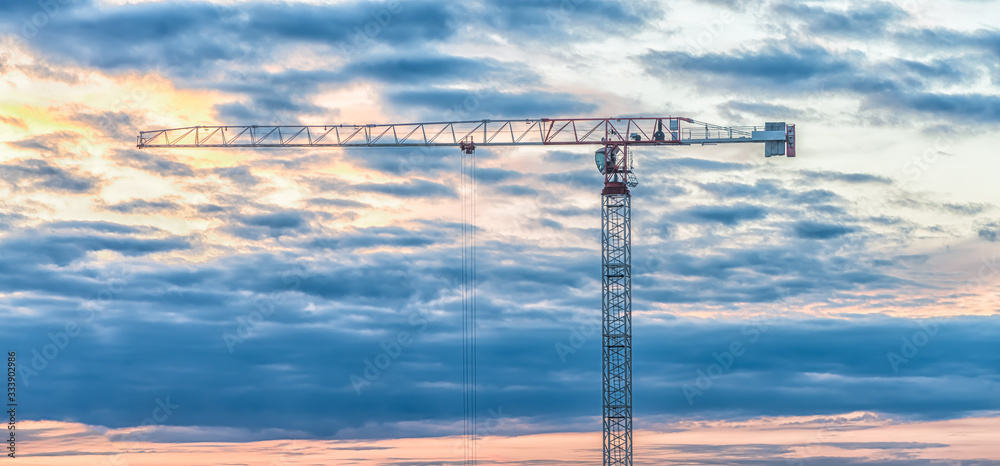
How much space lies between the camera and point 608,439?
19200 centimetres

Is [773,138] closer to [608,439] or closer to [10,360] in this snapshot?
[608,439]

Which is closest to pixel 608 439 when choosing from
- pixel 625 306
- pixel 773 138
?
pixel 625 306

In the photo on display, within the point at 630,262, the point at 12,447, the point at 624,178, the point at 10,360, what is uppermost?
the point at 624,178

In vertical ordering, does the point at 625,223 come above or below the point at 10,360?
above

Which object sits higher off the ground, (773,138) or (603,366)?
(773,138)

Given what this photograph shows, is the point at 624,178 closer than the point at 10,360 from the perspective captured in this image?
No

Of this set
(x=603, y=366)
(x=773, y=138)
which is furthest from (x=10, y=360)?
(x=773, y=138)

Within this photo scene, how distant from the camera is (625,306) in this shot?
189875mm

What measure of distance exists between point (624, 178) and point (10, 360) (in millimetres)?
87141

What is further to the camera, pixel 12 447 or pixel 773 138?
pixel 773 138

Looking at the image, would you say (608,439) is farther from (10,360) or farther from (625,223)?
(10,360)

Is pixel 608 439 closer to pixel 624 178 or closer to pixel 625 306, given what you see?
pixel 625 306

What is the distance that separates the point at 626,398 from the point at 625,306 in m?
12.7

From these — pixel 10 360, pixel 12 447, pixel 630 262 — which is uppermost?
pixel 630 262
